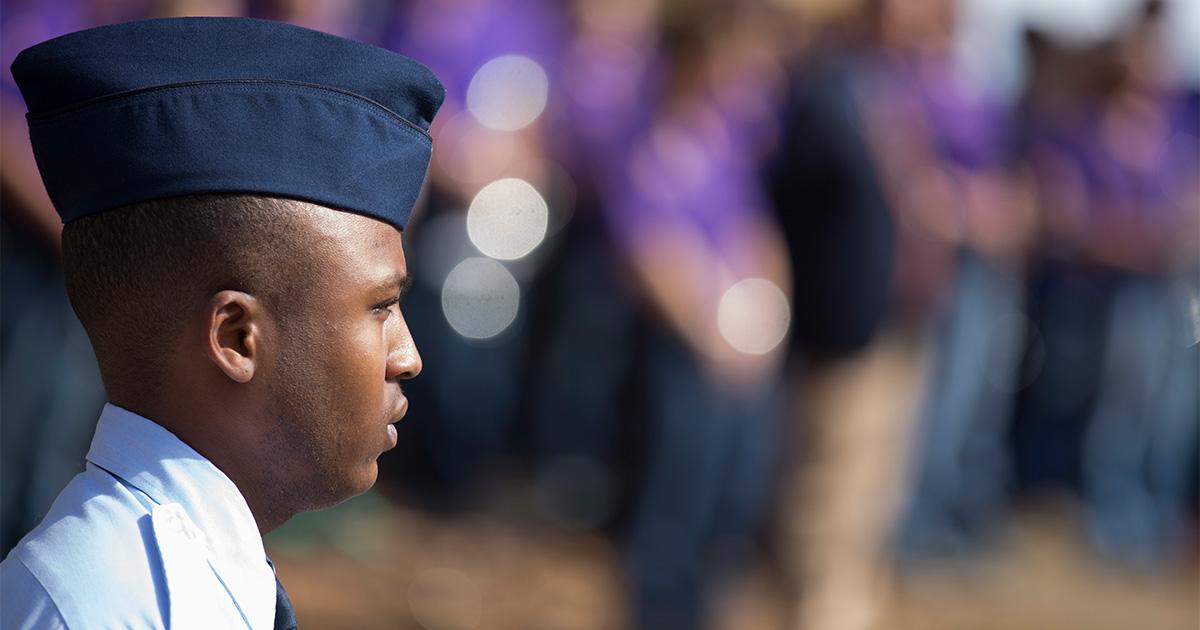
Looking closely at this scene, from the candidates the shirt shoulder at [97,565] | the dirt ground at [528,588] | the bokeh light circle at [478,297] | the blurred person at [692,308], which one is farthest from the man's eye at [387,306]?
the bokeh light circle at [478,297]

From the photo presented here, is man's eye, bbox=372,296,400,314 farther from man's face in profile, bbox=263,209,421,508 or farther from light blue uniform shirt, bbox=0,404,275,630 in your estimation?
light blue uniform shirt, bbox=0,404,275,630

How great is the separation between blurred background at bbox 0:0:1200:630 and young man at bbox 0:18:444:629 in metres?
2.64

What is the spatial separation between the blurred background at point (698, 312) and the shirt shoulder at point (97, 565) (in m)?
2.73

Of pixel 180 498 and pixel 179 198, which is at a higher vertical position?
pixel 179 198

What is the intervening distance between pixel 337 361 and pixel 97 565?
0.95ft

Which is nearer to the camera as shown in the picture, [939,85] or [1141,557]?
[939,85]

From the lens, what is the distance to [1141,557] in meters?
7.18

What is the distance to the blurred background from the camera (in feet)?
14.9


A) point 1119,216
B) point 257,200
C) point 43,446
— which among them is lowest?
point 43,446

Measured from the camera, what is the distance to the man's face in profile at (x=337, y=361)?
57.2 inches

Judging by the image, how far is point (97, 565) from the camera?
1297 mm

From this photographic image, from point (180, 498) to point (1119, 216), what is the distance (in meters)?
6.23

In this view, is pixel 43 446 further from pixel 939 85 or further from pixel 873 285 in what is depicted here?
pixel 939 85

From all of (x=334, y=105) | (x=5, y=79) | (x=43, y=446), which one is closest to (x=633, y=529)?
(x=43, y=446)
